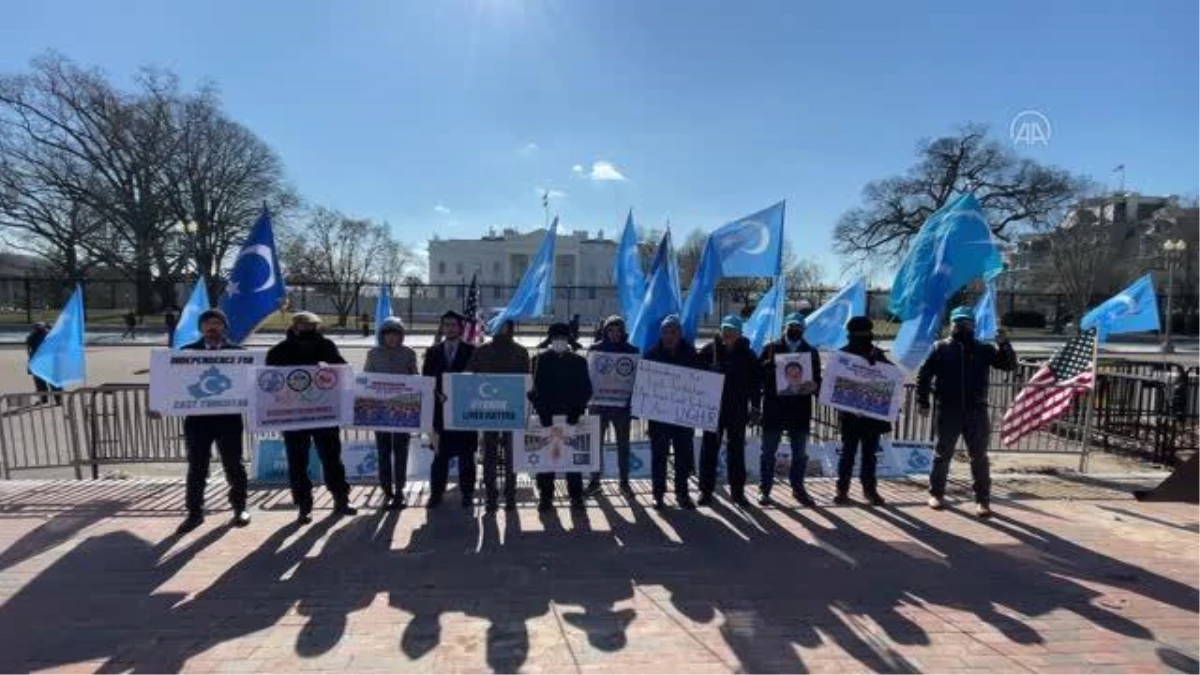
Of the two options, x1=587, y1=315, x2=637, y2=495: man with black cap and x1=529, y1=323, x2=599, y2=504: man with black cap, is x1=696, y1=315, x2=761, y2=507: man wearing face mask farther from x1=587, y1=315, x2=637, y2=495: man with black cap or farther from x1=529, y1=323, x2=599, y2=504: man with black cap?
x1=529, y1=323, x2=599, y2=504: man with black cap

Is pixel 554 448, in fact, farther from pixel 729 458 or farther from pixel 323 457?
pixel 323 457

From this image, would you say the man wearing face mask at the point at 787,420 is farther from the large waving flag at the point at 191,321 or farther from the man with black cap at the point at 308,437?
the large waving flag at the point at 191,321

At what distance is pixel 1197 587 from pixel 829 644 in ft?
9.91

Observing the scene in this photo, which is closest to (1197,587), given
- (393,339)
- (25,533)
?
(393,339)

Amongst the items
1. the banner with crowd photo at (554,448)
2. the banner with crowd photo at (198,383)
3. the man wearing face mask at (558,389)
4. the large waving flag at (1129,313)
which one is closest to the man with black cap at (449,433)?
the banner with crowd photo at (554,448)

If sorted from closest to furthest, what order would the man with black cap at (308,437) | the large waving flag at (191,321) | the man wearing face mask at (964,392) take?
the man with black cap at (308,437)
the man wearing face mask at (964,392)
the large waving flag at (191,321)

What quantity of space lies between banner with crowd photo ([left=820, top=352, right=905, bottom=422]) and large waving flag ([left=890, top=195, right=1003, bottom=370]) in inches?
24.3

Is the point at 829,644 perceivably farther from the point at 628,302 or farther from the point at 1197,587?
the point at 628,302

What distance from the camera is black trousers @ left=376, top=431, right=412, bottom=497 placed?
23.0 feet

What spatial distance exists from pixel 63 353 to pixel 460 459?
5.01m

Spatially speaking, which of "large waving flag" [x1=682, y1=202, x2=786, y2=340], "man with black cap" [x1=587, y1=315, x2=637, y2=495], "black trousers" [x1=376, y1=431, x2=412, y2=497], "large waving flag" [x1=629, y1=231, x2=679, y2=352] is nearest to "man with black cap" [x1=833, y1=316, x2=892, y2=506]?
"large waving flag" [x1=682, y1=202, x2=786, y2=340]

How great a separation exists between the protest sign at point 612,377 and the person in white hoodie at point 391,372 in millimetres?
1759

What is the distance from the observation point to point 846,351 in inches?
291

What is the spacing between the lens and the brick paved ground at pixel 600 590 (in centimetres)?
412
